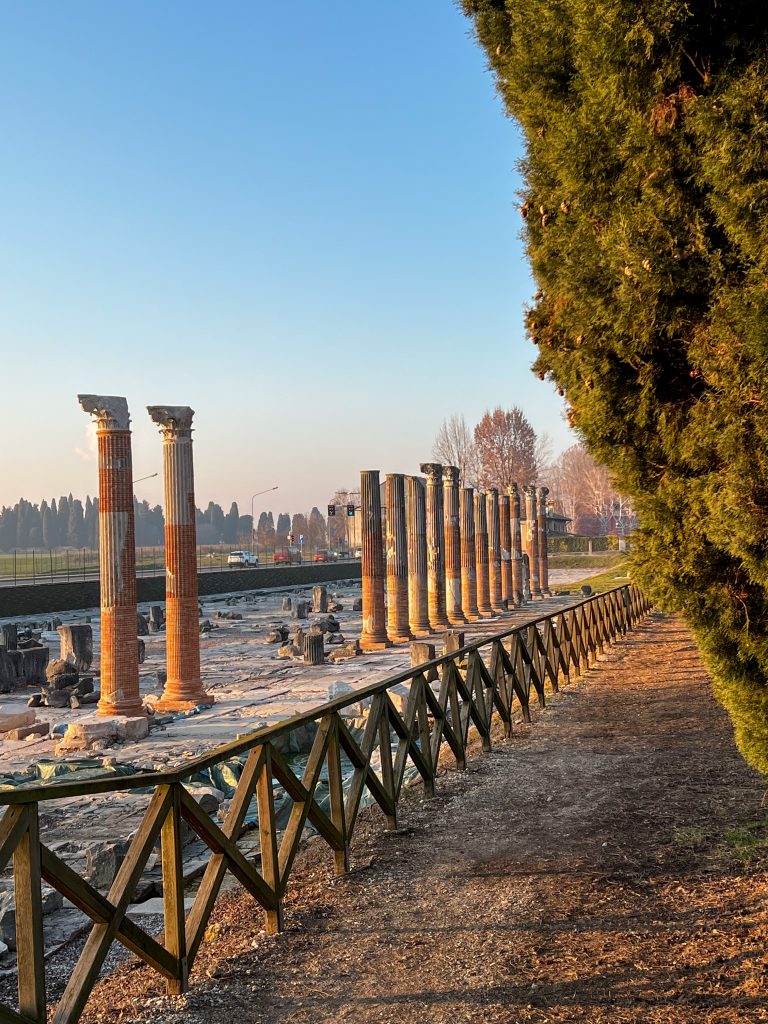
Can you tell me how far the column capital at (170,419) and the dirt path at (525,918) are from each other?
10104mm

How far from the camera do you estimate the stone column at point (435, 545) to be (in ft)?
100

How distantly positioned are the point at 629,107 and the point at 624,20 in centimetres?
47

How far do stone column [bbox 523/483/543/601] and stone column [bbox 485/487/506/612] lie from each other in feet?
20.5

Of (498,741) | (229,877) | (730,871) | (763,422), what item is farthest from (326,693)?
(763,422)

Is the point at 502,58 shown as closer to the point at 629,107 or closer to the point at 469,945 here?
the point at 629,107

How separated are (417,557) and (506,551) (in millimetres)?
13102

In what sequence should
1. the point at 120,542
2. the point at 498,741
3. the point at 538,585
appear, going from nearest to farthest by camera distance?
the point at 498,741 → the point at 120,542 → the point at 538,585

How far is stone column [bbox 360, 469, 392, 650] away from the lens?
25.0 m

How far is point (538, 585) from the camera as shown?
46781 mm

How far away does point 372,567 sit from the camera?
83.2 feet

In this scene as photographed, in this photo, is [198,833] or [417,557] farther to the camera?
[417,557]

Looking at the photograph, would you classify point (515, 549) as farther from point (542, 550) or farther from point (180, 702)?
point (180, 702)

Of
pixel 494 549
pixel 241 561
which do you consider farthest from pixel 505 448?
pixel 494 549

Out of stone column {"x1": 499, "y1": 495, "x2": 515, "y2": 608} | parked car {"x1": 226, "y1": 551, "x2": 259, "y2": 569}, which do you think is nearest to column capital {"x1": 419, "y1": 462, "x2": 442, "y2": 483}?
stone column {"x1": 499, "y1": 495, "x2": 515, "y2": 608}
